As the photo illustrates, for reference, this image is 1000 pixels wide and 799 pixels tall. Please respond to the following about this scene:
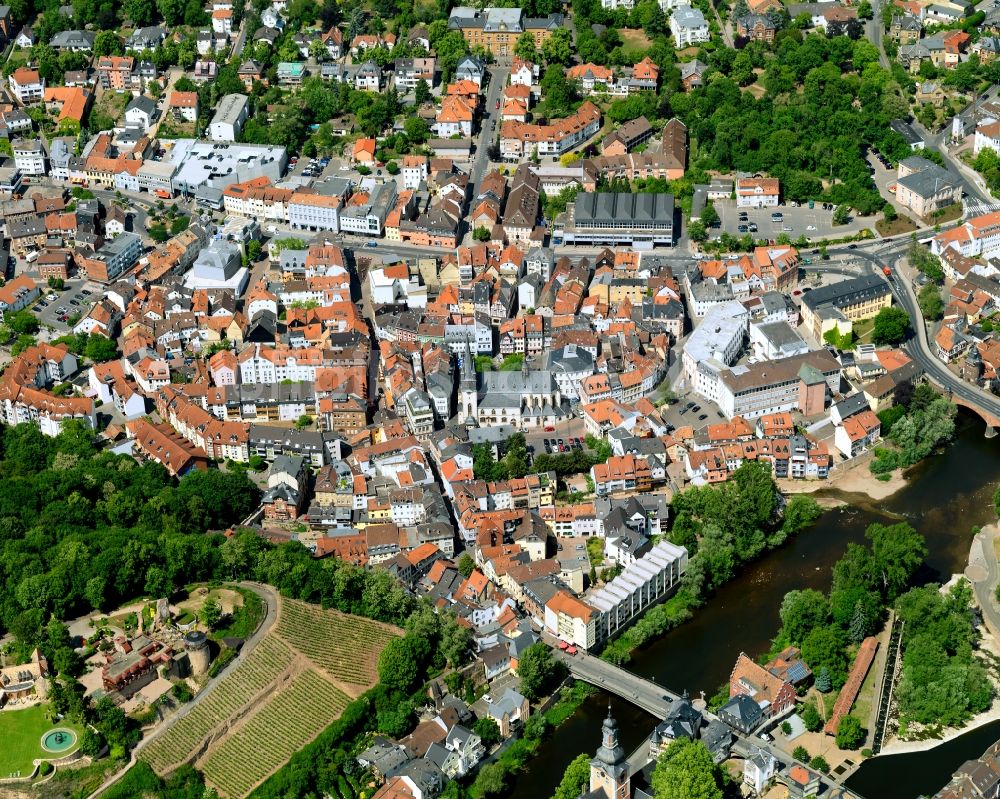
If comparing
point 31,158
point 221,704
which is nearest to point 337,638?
point 221,704

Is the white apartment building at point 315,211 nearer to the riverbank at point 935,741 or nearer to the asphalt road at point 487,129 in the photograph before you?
the asphalt road at point 487,129

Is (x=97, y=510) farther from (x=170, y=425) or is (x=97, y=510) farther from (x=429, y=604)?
(x=429, y=604)

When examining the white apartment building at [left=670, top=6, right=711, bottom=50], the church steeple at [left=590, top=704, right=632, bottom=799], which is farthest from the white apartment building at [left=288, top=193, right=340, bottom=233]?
the church steeple at [left=590, top=704, right=632, bottom=799]

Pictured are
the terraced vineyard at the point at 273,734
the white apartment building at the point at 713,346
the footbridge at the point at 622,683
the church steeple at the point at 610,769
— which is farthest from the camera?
the white apartment building at the point at 713,346

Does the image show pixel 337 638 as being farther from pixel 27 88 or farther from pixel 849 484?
pixel 27 88

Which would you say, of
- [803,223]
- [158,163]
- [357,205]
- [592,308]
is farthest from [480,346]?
[158,163]

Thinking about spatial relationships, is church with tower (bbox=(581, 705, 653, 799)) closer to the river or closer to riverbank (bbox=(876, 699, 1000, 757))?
the river

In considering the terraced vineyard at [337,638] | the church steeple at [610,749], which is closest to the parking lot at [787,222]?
the terraced vineyard at [337,638]
